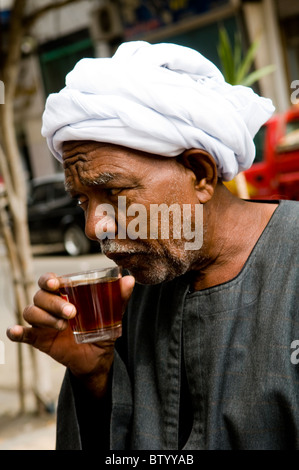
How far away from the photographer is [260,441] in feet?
5.42

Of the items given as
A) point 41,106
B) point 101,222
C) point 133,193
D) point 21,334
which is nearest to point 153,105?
point 133,193

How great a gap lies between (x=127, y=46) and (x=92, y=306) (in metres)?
0.84

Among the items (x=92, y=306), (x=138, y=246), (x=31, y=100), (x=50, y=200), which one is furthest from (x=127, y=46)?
(x=31, y=100)

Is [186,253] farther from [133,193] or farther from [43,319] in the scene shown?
[43,319]

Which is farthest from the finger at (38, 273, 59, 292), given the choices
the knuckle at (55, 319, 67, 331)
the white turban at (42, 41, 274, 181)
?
the white turban at (42, 41, 274, 181)

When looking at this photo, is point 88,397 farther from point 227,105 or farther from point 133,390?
point 227,105

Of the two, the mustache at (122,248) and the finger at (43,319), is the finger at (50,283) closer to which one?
the finger at (43,319)

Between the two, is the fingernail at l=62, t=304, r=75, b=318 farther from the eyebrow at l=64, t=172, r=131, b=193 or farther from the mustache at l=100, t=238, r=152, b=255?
the eyebrow at l=64, t=172, r=131, b=193

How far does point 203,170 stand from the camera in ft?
6.16

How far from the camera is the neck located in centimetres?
190

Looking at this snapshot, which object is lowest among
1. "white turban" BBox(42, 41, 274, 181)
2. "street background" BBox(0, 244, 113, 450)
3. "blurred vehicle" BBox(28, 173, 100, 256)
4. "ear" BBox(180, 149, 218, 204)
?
"street background" BBox(0, 244, 113, 450)

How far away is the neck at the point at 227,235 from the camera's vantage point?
190cm

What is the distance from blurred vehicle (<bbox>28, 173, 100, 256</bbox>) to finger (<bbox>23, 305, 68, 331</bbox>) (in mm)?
11757

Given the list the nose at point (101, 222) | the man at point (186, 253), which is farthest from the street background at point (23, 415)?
the nose at point (101, 222)
